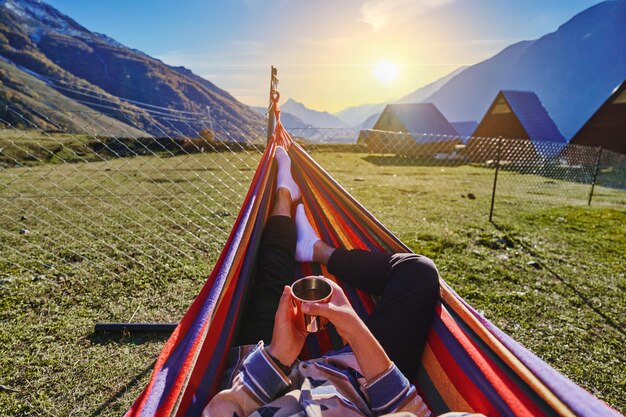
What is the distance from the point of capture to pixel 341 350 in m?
1.16

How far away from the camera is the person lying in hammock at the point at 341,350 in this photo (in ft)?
2.96

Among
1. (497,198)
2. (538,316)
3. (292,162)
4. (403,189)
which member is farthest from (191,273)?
(497,198)

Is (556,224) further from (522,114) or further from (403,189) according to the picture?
(522,114)

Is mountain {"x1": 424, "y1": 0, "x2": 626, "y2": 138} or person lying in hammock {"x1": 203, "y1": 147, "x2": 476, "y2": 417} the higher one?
mountain {"x1": 424, "y1": 0, "x2": 626, "y2": 138}

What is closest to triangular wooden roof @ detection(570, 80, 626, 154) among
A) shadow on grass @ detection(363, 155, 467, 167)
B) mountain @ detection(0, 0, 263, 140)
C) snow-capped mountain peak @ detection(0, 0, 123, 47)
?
shadow on grass @ detection(363, 155, 467, 167)

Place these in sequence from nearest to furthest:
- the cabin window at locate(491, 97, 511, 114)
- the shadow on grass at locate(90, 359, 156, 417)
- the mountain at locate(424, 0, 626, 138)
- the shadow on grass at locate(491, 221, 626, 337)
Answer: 1. the shadow on grass at locate(90, 359, 156, 417)
2. the shadow on grass at locate(491, 221, 626, 337)
3. the cabin window at locate(491, 97, 511, 114)
4. the mountain at locate(424, 0, 626, 138)

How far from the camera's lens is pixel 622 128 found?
13062 millimetres

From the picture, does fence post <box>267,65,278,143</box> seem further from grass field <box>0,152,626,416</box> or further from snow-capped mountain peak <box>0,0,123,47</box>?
snow-capped mountain peak <box>0,0,123,47</box>

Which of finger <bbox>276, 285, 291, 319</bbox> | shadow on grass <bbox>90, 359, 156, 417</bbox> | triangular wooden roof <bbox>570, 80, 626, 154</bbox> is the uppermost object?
triangular wooden roof <bbox>570, 80, 626, 154</bbox>

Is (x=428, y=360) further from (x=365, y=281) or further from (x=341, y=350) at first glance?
(x=365, y=281)

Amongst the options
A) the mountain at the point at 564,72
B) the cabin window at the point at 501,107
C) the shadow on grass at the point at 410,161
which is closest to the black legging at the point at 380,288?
the shadow on grass at the point at 410,161

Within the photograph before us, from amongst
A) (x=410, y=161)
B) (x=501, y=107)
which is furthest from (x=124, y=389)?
(x=501, y=107)

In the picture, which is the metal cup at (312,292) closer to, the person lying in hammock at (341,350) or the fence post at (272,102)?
the person lying in hammock at (341,350)

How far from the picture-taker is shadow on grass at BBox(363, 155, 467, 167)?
1324 centimetres
